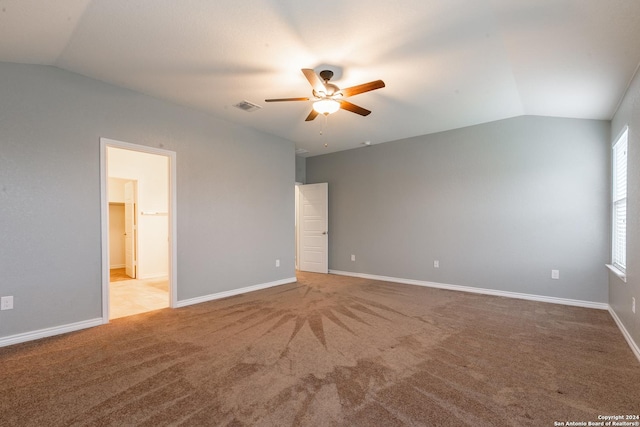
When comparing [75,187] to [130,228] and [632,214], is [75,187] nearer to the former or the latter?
[130,228]

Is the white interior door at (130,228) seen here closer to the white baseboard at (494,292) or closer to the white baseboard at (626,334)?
the white baseboard at (494,292)

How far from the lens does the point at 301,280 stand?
586cm

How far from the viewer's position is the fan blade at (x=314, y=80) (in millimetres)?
2509

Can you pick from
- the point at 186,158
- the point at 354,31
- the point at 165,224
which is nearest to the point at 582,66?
the point at 354,31

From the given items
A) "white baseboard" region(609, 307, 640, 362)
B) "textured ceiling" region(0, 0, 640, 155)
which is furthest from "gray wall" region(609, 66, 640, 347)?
"textured ceiling" region(0, 0, 640, 155)

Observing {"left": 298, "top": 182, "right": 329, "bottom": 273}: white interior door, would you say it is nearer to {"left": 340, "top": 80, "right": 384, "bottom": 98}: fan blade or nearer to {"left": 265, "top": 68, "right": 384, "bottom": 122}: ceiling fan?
{"left": 265, "top": 68, "right": 384, "bottom": 122}: ceiling fan

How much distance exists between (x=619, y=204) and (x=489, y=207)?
58.3 inches

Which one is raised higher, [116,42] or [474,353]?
[116,42]

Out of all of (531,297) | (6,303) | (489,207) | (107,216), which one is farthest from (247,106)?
(531,297)

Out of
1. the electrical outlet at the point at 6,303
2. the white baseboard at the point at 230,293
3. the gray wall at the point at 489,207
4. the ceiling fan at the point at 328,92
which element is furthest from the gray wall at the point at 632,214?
the electrical outlet at the point at 6,303

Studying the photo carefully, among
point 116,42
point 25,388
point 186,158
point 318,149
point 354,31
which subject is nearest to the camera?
point 25,388

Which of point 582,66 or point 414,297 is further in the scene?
point 414,297

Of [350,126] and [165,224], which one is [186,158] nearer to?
[350,126]

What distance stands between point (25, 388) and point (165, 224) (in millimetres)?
4769
